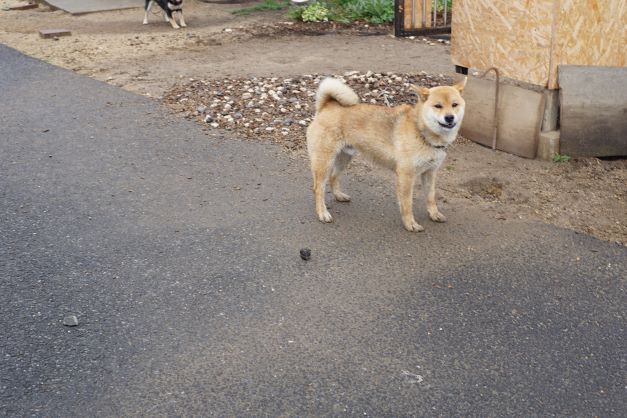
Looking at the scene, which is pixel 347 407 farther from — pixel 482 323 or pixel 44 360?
pixel 44 360

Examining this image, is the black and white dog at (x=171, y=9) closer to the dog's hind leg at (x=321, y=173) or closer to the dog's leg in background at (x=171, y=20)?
the dog's leg in background at (x=171, y=20)

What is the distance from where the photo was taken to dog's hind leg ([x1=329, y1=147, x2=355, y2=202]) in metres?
5.88

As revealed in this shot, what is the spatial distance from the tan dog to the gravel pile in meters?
1.67

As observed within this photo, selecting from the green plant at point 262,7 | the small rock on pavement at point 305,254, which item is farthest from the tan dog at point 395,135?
the green plant at point 262,7

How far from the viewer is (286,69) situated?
9680mm

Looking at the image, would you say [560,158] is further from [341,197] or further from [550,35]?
[341,197]

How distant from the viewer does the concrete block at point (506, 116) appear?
670 centimetres

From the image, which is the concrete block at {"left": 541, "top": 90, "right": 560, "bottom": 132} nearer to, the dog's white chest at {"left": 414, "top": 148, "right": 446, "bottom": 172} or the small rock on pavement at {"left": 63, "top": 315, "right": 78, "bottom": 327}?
the dog's white chest at {"left": 414, "top": 148, "right": 446, "bottom": 172}

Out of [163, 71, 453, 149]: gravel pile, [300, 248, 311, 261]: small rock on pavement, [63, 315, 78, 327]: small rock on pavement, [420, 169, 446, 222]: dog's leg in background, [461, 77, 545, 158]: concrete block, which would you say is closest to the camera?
[63, 315, 78, 327]: small rock on pavement

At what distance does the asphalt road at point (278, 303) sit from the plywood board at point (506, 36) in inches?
76.1

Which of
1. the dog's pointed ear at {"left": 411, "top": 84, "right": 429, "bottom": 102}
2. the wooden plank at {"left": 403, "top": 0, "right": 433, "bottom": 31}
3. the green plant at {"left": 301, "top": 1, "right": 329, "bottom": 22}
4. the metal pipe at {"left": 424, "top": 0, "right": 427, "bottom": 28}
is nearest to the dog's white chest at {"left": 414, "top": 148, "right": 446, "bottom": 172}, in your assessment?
the dog's pointed ear at {"left": 411, "top": 84, "right": 429, "bottom": 102}

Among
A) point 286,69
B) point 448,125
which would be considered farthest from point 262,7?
point 448,125

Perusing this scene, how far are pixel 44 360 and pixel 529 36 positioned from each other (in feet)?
17.2

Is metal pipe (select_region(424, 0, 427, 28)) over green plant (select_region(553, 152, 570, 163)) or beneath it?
over
